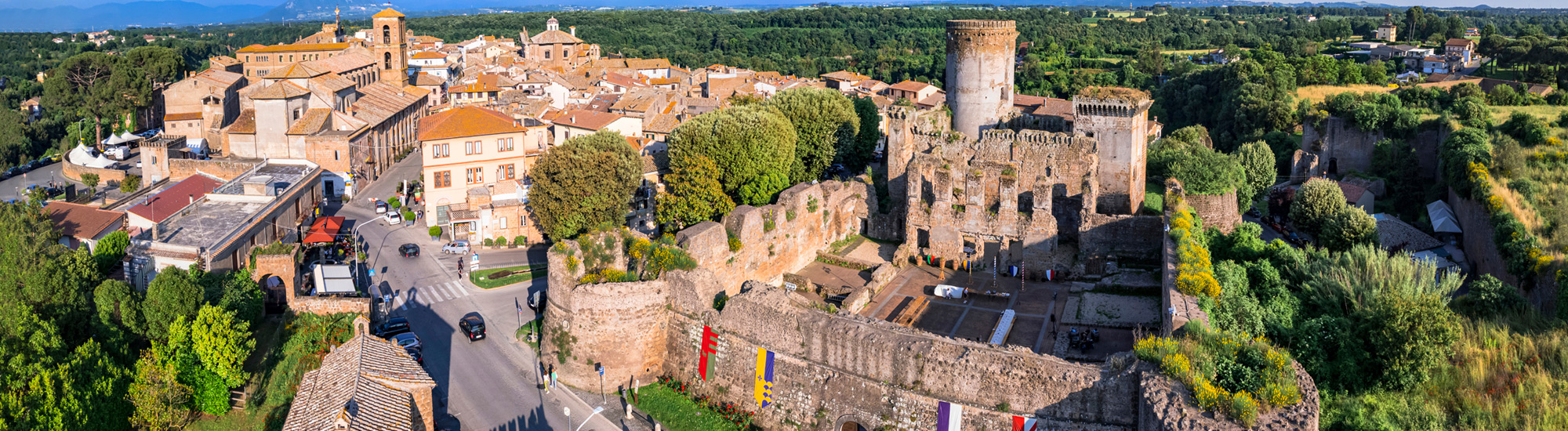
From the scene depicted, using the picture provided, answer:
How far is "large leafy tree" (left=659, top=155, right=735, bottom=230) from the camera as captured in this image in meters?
37.5

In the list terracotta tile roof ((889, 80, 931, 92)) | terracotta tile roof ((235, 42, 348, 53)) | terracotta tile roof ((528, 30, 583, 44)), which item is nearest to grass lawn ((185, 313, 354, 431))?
terracotta tile roof ((889, 80, 931, 92))

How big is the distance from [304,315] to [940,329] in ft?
60.2

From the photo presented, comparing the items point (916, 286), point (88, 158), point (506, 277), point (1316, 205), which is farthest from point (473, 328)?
point (88, 158)

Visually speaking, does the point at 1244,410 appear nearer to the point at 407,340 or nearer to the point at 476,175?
the point at 407,340

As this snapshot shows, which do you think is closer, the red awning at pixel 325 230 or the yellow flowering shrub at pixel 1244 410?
the yellow flowering shrub at pixel 1244 410

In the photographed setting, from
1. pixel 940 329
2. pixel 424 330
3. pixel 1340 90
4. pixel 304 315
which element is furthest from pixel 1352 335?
pixel 1340 90

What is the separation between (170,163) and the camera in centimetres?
5322

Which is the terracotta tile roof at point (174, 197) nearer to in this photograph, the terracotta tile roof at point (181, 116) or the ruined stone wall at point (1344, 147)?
the terracotta tile roof at point (181, 116)

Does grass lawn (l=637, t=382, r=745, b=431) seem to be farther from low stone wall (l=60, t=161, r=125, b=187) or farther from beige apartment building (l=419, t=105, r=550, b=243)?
low stone wall (l=60, t=161, r=125, b=187)

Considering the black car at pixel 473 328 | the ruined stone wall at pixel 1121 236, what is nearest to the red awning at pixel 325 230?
the black car at pixel 473 328

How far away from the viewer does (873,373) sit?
2131 centimetres

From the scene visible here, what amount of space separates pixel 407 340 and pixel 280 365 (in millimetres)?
3211

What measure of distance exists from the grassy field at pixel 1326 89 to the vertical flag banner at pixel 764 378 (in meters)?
59.6

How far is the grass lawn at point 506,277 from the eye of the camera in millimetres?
35344
